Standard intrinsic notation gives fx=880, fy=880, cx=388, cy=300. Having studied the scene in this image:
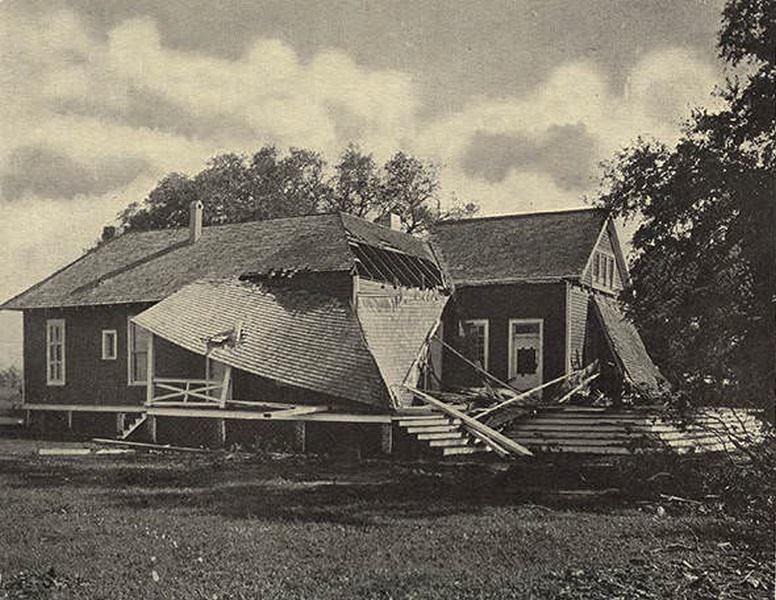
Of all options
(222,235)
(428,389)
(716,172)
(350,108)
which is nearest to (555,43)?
(716,172)

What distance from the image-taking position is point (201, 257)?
25422mm

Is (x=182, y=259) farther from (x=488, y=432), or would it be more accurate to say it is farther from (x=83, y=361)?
(x=488, y=432)

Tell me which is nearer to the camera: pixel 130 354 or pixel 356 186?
pixel 130 354

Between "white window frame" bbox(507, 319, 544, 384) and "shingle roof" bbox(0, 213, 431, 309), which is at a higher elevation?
"shingle roof" bbox(0, 213, 431, 309)

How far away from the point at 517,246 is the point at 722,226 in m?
15.7

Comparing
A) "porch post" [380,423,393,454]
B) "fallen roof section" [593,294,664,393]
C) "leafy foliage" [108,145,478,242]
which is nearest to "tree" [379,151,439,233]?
"leafy foliage" [108,145,478,242]

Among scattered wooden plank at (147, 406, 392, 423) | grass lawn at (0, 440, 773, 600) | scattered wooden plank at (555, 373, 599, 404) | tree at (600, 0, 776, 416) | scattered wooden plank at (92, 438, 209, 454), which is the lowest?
scattered wooden plank at (92, 438, 209, 454)

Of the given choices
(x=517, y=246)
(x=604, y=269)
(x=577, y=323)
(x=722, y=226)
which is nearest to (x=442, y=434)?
(x=722, y=226)

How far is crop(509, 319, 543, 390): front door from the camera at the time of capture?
85.5 ft

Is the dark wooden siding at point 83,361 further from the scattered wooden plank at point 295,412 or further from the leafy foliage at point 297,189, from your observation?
the scattered wooden plank at point 295,412

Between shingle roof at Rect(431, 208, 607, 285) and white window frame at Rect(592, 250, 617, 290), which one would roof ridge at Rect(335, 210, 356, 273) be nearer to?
shingle roof at Rect(431, 208, 607, 285)

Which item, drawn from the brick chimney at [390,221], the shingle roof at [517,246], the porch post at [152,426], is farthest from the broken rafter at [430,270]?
the porch post at [152,426]

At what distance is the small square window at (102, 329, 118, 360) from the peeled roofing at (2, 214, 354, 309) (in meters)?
0.96

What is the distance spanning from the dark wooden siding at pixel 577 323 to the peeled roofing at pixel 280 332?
8.23 m
